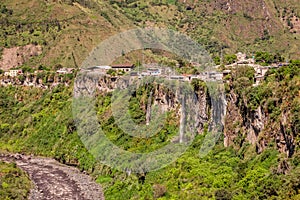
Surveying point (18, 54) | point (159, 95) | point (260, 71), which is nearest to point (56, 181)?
point (159, 95)

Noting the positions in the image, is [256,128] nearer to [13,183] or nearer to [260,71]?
[260,71]

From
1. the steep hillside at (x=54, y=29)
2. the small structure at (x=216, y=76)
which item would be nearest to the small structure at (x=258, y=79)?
the small structure at (x=216, y=76)

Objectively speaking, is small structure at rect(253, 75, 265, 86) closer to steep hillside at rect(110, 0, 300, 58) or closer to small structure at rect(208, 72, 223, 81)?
small structure at rect(208, 72, 223, 81)

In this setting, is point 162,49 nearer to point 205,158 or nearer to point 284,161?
point 205,158

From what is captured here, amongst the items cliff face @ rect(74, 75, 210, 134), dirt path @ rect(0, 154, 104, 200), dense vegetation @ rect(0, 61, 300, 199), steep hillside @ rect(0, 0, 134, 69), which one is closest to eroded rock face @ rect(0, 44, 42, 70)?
steep hillside @ rect(0, 0, 134, 69)

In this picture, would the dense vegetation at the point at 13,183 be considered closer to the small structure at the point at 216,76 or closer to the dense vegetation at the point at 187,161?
the dense vegetation at the point at 187,161
